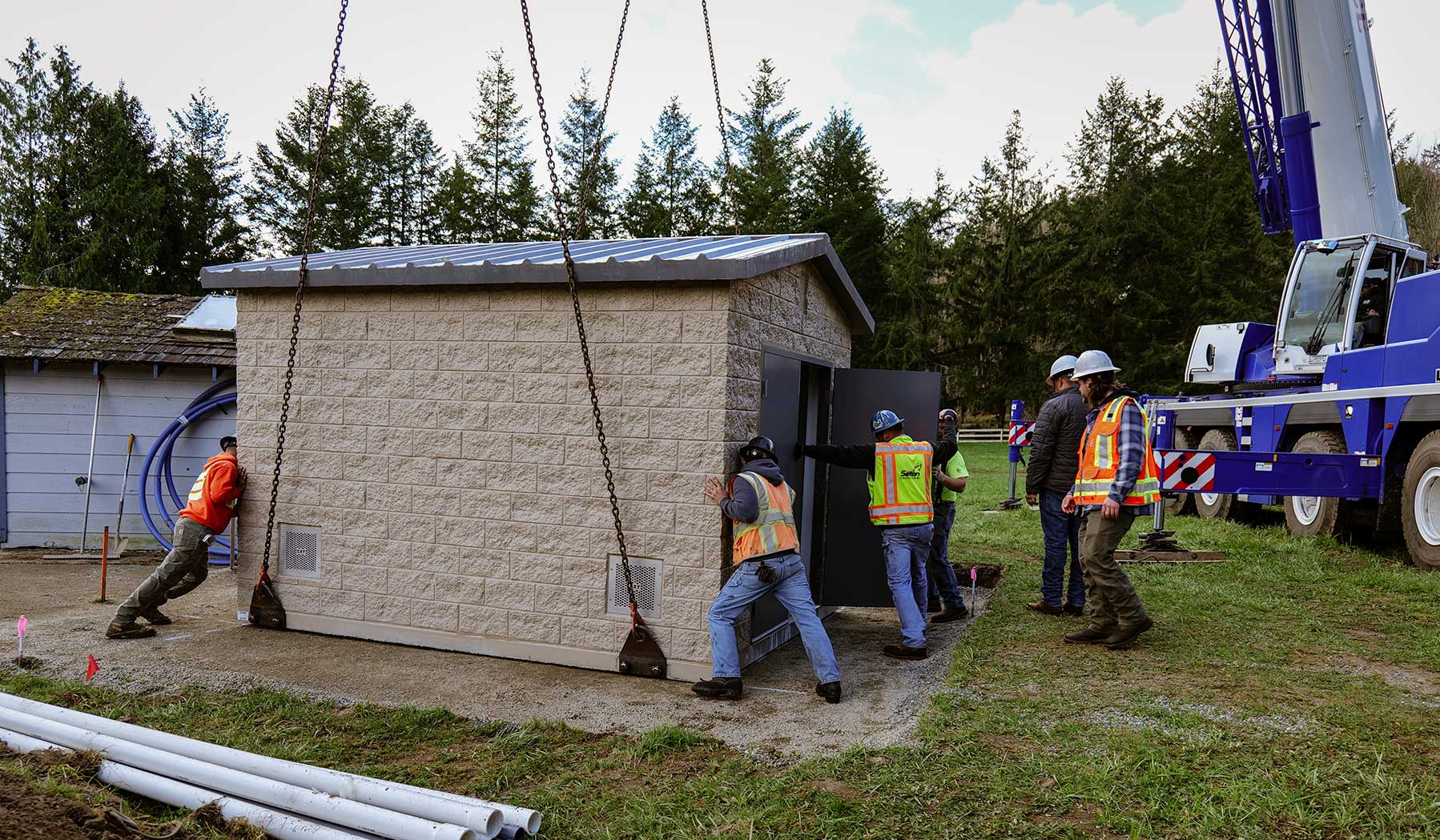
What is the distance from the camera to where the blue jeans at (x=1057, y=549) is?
26.1 feet

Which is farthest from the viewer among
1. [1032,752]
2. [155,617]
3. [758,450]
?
[155,617]

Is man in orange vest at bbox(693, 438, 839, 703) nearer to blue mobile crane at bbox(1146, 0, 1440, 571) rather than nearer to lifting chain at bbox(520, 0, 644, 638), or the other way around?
lifting chain at bbox(520, 0, 644, 638)

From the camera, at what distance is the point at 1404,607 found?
8117 millimetres

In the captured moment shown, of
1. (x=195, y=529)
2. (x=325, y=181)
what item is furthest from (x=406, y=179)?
(x=195, y=529)

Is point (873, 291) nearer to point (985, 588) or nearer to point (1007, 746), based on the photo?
point (985, 588)

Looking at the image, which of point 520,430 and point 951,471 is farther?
point 951,471

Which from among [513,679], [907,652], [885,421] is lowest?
[513,679]

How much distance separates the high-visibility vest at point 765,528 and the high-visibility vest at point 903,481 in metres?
1.19

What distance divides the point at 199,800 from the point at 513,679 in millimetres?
2353

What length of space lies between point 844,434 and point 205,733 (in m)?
5.02

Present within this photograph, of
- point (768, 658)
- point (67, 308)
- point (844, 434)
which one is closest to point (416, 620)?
point (768, 658)

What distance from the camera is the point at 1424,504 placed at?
9570 millimetres

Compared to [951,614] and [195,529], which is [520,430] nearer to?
[195,529]

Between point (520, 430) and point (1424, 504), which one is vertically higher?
point (520, 430)
